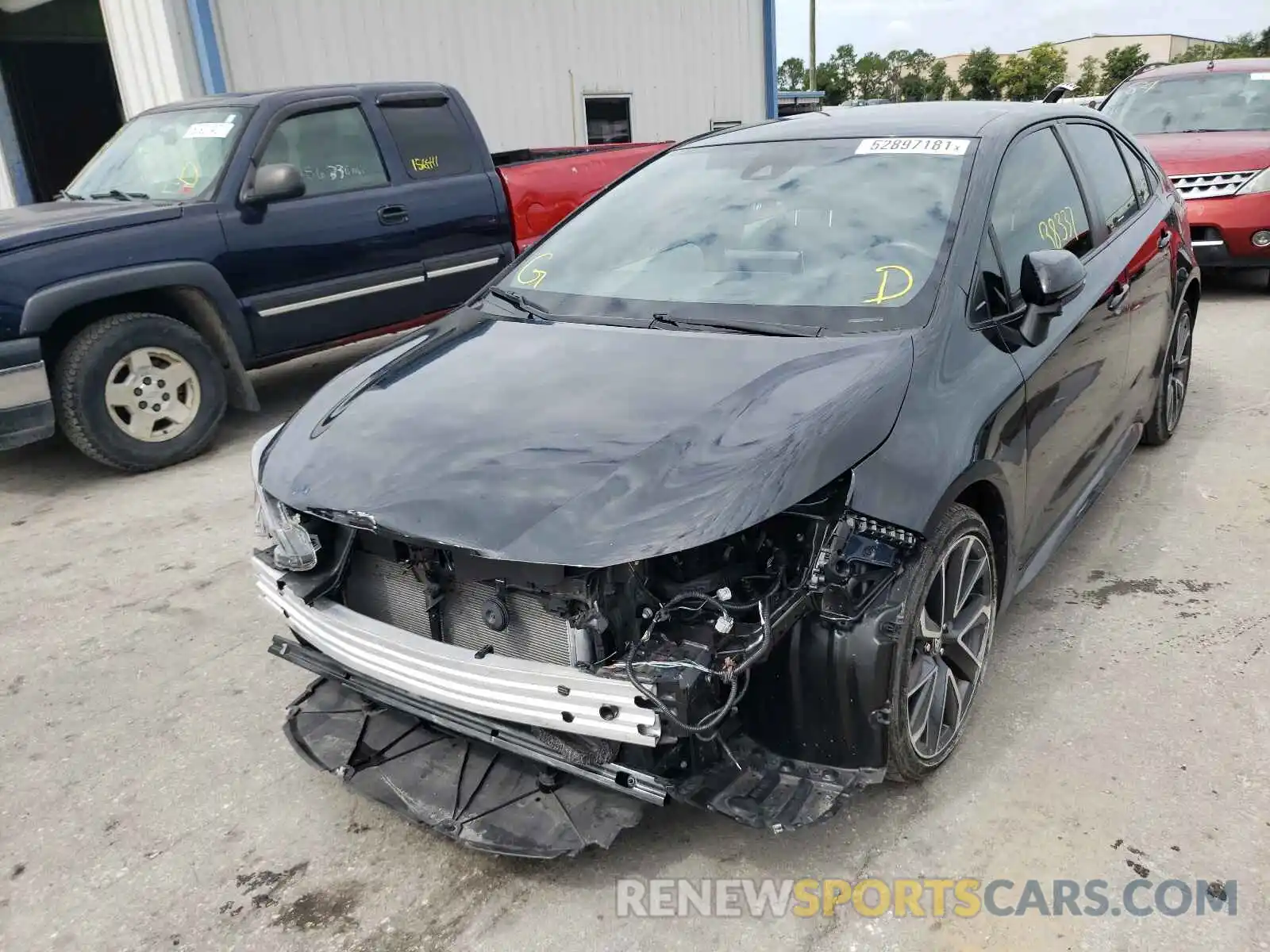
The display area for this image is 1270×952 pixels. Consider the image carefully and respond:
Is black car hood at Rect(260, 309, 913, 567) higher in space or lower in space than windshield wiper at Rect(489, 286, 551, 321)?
lower

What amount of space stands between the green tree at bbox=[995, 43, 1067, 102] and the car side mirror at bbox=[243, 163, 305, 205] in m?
52.3

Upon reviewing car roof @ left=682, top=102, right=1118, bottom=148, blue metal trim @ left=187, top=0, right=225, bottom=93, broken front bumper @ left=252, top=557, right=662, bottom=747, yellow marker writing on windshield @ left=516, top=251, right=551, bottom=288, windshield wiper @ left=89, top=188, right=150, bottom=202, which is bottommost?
broken front bumper @ left=252, top=557, right=662, bottom=747

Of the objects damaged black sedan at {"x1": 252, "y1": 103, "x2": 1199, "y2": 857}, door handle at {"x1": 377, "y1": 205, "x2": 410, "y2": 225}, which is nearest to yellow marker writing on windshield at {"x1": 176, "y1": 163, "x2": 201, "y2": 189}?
door handle at {"x1": 377, "y1": 205, "x2": 410, "y2": 225}

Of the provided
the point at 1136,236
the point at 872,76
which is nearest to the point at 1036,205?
the point at 1136,236

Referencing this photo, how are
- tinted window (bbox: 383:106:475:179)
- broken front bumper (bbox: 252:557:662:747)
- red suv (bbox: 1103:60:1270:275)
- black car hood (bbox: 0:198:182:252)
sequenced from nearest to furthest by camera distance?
1. broken front bumper (bbox: 252:557:662:747)
2. black car hood (bbox: 0:198:182:252)
3. tinted window (bbox: 383:106:475:179)
4. red suv (bbox: 1103:60:1270:275)

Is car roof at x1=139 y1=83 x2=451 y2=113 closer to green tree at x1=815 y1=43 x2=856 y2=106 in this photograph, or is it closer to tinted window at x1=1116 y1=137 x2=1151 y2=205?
tinted window at x1=1116 y1=137 x2=1151 y2=205

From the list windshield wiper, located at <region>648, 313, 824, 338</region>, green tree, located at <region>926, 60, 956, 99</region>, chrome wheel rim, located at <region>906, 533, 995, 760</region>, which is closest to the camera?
chrome wheel rim, located at <region>906, 533, 995, 760</region>

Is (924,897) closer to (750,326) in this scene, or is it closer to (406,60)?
(750,326)

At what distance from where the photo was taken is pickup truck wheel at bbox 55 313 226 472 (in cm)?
517

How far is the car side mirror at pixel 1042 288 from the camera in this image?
2762 millimetres

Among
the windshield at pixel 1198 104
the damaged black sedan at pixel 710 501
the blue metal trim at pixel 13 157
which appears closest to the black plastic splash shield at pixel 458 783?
the damaged black sedan at pixel 710 501

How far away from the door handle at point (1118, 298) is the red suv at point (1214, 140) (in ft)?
13.1

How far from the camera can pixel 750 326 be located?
2805 millimetres

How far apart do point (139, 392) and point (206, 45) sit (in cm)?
457
